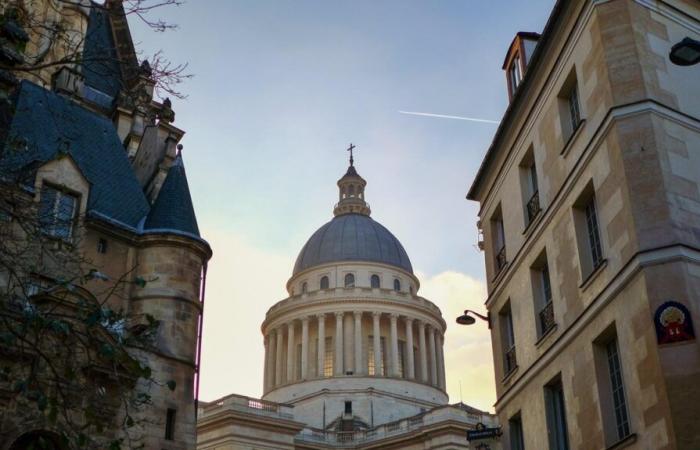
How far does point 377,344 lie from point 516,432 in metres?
54.0

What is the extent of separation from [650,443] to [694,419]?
98 cm

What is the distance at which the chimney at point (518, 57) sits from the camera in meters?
21.0

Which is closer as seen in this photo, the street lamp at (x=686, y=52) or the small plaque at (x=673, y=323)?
the street lamp at (x=686, y=52)

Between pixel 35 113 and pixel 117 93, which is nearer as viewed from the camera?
pixel 35 113

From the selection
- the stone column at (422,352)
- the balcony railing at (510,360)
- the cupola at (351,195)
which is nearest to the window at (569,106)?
the balcony railing at (510,360)

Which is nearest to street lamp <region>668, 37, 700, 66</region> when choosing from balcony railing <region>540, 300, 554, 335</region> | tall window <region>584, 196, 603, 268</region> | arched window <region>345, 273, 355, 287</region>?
tall window <region>584, 196, 603, 268</region>

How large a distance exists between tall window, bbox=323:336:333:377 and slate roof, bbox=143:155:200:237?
46.9m

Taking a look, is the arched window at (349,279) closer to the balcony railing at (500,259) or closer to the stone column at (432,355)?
the stone column at (432,355)

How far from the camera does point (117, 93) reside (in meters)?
33.7

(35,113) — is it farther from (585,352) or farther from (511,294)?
(585,352)

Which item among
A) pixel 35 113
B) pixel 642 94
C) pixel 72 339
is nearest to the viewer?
pixel 72 339

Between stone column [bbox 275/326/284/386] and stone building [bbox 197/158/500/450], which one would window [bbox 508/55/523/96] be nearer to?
stone building [bbox 197/158/500/450]

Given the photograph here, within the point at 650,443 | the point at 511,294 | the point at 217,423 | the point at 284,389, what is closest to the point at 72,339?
the point at 650,443

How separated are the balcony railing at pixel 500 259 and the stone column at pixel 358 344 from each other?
50.8m
